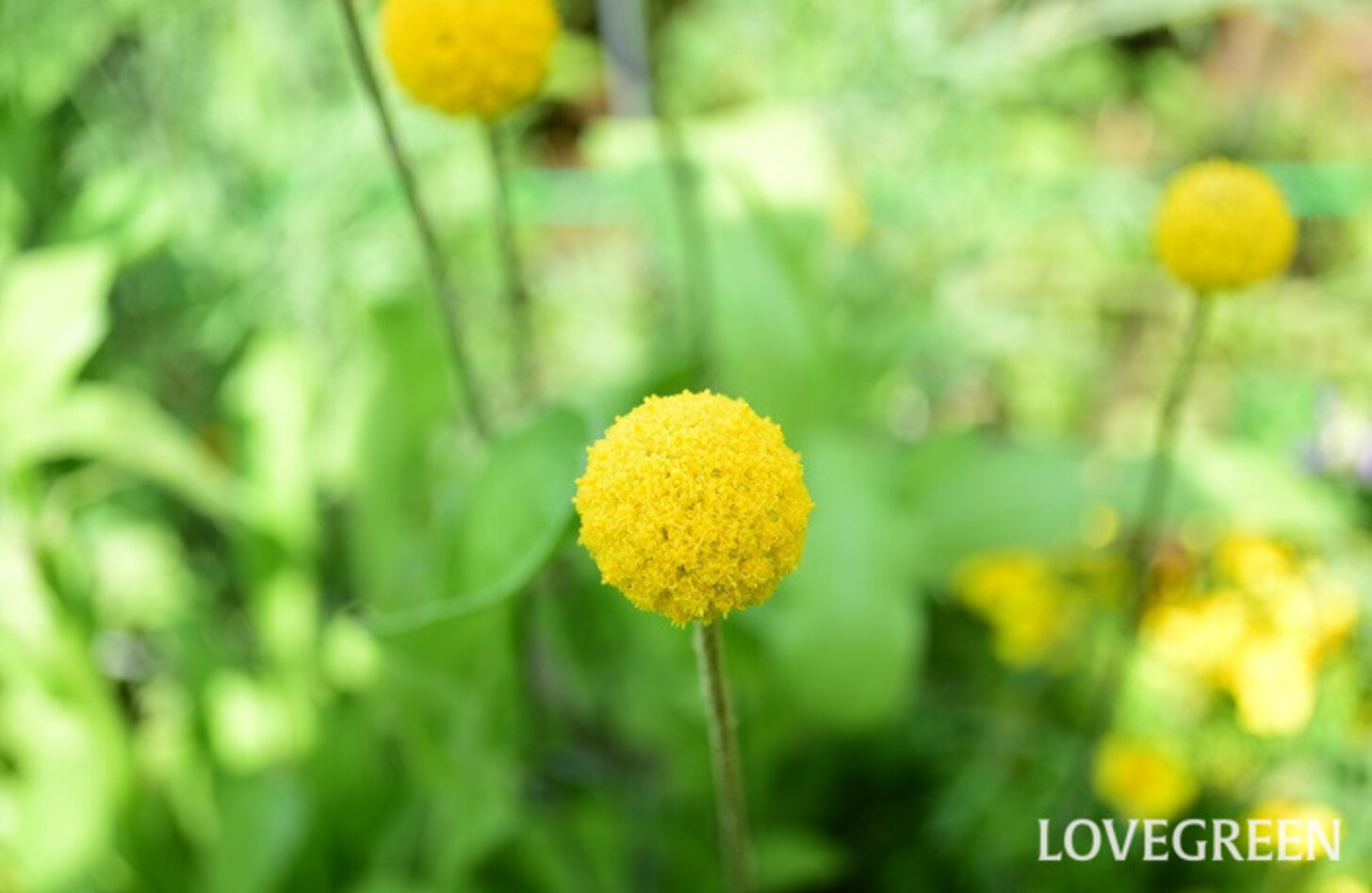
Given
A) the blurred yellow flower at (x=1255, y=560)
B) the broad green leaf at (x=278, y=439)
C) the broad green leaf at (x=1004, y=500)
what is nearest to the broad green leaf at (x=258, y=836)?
the broad green leaf at (x=278, y=439)

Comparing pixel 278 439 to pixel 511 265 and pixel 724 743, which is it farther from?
pixel 724 743

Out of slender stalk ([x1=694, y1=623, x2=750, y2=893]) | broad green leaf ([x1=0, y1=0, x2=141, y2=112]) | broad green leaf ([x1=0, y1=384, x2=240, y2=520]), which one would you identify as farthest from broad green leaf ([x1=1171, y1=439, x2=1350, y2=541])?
broad green leaf ([x1=0, y1=0, x2=141, y2=112])

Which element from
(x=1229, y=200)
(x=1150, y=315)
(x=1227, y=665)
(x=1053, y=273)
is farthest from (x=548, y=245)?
(x=1229, y=200)

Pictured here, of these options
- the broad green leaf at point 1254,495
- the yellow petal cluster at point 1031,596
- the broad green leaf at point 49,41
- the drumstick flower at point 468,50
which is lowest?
the yellow petal cluster at point 1031,596

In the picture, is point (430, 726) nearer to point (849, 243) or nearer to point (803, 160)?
point (803, 160)

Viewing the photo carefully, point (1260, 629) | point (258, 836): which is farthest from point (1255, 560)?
point (258, 836)

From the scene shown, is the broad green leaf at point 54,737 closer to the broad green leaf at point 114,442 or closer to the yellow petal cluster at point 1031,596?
the broad green leaf at point 114,442
